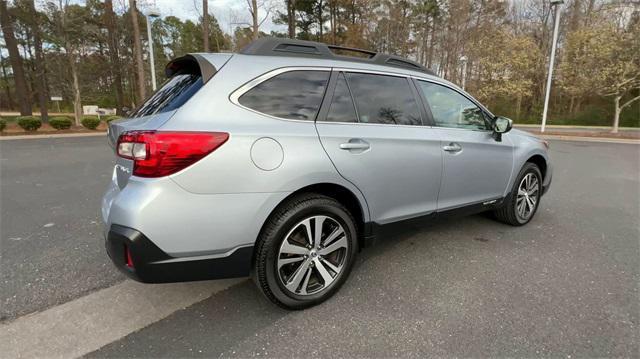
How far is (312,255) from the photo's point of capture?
2.34 m

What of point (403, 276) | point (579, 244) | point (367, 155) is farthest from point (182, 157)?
point (579, 244)

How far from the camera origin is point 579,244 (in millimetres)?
3539

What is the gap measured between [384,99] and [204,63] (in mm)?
1403

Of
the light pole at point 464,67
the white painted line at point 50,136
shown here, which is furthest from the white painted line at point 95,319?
the light pole at point 464,67

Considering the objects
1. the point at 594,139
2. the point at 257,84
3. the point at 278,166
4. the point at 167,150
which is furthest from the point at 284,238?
the point at 594,139

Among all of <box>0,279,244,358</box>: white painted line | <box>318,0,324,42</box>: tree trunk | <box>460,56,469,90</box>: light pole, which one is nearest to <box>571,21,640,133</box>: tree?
<box>460,56,469,90</box>: light pole

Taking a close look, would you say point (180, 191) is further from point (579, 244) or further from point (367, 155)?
point (579, 244)

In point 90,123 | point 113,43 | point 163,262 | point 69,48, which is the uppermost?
point 113,43

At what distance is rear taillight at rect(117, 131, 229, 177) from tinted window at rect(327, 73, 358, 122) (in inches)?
34.4

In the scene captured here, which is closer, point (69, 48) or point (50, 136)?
point (50, 136)

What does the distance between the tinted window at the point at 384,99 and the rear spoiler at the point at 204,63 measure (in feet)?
3.12

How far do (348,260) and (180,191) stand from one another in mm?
1324

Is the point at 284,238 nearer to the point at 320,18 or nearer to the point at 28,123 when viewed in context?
the point at 28,123

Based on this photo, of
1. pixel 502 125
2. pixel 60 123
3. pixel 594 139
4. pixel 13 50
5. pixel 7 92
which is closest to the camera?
pixel 502 125
